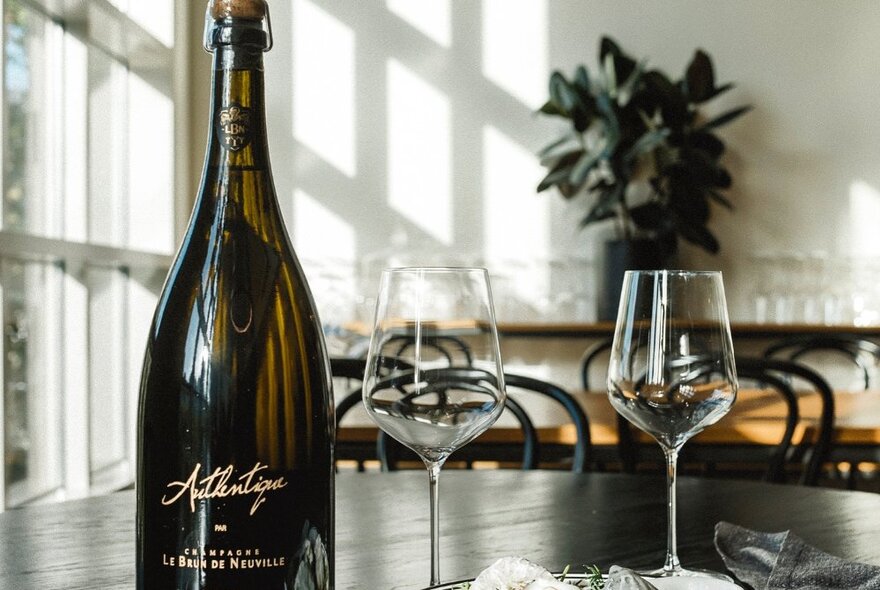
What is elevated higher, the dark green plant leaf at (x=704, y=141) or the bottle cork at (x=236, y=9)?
the dark green plant leaf at (x=704, y=141)

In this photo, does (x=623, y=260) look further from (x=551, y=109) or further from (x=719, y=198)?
(x=551, y=109)

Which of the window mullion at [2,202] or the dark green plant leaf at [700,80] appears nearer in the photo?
the window mullion at [2,202]

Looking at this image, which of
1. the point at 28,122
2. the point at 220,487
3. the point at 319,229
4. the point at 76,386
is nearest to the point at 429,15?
the point at 319,229

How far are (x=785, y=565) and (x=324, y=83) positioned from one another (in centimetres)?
500

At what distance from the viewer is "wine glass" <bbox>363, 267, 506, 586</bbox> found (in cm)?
65

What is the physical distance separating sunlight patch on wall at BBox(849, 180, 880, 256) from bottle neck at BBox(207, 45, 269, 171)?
17.0 feet

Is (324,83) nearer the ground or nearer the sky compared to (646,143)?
nearer the sky

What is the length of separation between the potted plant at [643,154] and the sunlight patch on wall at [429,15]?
28.2 inches

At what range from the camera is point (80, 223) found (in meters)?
4.20

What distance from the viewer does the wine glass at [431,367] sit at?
2.12 feet

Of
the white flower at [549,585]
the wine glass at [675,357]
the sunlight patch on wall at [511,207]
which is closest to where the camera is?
the white flower at [549,585]

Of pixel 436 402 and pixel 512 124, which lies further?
pixel 512 124

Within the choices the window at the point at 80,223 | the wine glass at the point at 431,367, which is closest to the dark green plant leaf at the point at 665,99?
the window at the point at 80,223

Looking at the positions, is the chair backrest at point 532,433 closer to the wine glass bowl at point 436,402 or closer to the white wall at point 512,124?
the wine glass bowl at point 436,402
